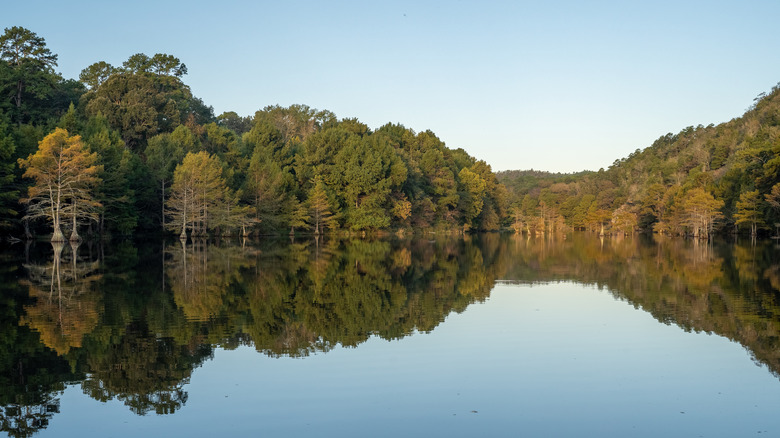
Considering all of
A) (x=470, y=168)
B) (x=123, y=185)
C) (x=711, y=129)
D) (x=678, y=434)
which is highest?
(x=711, y=129)

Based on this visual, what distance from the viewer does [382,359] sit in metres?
Answer: 8.94

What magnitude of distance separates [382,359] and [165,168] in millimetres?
47434

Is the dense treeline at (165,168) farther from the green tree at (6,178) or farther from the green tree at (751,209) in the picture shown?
the green tree at (751,209)

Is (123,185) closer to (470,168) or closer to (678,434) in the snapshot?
(678,434)

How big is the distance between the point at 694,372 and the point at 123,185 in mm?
45719

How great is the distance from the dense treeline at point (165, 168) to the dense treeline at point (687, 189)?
28.9m

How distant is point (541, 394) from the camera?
23.9ft

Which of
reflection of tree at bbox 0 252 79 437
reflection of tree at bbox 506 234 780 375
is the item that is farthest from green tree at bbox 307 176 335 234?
reflection of tree at bbox 0 252 79 437

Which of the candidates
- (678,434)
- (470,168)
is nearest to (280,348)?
(678,434)

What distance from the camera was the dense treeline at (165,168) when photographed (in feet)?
129

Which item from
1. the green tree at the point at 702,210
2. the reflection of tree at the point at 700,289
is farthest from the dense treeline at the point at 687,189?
the reflection of tree at the point at 700,289

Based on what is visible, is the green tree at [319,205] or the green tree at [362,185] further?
the green tree at [362,185]

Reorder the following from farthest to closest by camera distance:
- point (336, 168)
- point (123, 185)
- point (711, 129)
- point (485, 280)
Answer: point (711, 129) < point (336, 168) < point (123, 185) < point (485, 280)

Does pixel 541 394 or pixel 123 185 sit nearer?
pixel 541 394
